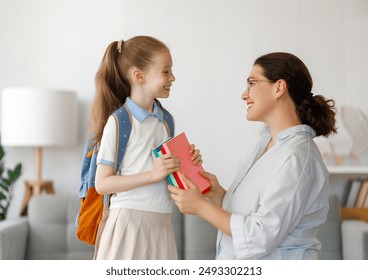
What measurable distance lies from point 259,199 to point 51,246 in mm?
1641

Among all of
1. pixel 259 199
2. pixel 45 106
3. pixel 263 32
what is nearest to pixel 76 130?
pixel 45 106

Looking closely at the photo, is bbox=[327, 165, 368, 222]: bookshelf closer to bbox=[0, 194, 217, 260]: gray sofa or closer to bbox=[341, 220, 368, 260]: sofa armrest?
bbox=[341, 220, 368, 260]: sofa armrest

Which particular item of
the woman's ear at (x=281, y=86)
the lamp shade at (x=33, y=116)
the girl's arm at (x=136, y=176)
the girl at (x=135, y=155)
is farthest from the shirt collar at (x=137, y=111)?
the lamp shade at (x=33, y=116)

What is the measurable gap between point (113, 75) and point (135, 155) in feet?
0.77

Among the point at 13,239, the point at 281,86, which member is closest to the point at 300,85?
the point at 281,86

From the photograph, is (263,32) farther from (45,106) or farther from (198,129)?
(45,106)

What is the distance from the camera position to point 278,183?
1205mm

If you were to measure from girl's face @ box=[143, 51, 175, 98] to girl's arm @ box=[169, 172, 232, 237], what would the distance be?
277mm

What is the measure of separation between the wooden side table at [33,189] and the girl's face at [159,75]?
5.89 ft

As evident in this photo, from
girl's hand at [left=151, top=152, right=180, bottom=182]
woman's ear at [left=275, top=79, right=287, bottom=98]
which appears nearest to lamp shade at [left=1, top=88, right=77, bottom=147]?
girl's hand at [left=151, top=152, right=180, bottom=182]

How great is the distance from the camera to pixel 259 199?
4.14 feet

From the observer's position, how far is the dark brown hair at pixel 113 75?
1423 mm

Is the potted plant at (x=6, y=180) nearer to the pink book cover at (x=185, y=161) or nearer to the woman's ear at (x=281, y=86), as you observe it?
the pink book cover at (x=185, y=161)

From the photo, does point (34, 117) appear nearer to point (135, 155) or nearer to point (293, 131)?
point (135, 155)
